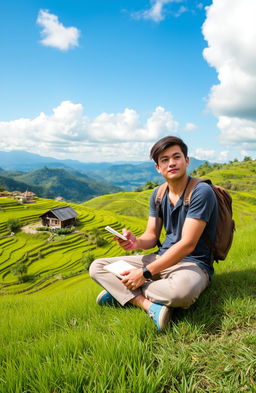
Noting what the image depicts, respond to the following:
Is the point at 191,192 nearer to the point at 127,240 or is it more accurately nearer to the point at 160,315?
the point at 127,240

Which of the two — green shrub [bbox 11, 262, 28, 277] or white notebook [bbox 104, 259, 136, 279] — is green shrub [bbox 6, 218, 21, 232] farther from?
white notebook [bbox 104, 259, 136, 279]

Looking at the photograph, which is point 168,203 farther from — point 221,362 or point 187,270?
point 221,362

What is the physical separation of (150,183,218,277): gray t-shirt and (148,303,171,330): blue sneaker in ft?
2.37

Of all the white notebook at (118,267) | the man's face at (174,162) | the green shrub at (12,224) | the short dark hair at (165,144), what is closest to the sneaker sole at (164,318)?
the white notebook at (118,267)

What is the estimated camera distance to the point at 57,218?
52.1 meters

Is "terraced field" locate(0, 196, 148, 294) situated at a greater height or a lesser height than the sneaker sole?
lesser

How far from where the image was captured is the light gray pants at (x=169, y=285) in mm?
2248

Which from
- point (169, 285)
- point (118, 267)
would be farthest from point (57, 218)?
point (169, 285)

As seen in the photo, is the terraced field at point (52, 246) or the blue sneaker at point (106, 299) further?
the terraced field at point (52, 246)

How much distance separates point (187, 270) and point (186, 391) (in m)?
1.18

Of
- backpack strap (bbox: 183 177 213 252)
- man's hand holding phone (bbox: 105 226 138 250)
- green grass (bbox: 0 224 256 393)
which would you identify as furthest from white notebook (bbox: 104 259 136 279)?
backpack strap (bbox: 183 177 213 252)

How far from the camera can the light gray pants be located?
7.38 ft

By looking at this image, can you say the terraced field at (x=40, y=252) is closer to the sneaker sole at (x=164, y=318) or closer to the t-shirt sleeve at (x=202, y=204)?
the sneaker sole at (x=164, y=318)

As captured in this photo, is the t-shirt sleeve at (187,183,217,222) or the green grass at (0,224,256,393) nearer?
the green grass at (0,224,256,393)
